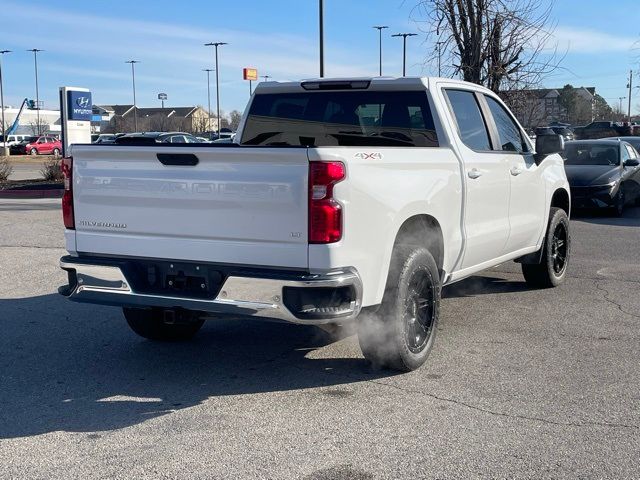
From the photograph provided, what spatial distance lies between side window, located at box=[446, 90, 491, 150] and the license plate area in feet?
8.40

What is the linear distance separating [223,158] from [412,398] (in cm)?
196

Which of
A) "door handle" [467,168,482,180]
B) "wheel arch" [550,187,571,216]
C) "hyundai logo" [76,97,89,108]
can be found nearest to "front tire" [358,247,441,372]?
"door handle" [467,168,482,180]

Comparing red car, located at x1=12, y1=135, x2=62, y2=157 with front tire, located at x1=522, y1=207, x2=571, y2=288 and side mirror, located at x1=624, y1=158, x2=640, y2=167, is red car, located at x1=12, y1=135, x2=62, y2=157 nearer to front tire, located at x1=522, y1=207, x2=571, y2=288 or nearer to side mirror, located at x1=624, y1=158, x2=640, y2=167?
side mirror, located at x1=624, y1=158, x2=640, y2=167

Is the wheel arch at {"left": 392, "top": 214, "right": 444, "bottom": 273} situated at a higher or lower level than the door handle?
lower

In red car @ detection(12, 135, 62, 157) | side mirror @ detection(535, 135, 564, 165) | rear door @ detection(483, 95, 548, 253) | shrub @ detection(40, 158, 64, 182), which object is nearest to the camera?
rear door @ detection(483, 95, 548, 253)

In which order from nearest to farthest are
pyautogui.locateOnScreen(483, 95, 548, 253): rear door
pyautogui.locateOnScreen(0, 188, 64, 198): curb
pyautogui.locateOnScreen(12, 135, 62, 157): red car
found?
pyautogui.locateOnScreen(483, 95, 548, 253): rear door
pyautogui.locateOnScreen(0, 188, 64, 198): curb
pyautogui.locateOnScreen(12, 135, 62, 157): red car

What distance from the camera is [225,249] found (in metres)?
4.73

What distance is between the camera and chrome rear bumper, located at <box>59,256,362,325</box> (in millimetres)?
4535

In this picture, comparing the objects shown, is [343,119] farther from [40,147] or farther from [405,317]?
[40,147]

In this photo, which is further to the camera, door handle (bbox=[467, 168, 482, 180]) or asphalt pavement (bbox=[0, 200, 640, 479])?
door handle (bbox=[467, 168, 482, 180])

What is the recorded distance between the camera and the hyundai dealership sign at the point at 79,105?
19.7 metres

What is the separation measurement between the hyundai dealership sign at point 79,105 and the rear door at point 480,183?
15.2 metres

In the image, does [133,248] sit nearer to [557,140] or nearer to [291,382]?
[291,382]

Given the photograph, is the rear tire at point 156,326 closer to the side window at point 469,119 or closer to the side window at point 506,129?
the side window at point 469,119
